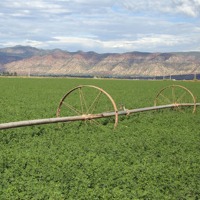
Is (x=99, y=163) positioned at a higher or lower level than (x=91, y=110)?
higher

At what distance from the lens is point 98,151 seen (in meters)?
8.64

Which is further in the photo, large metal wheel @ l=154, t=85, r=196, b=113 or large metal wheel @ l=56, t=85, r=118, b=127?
large metal wheel @ l=154, t=85, r=196, b=113

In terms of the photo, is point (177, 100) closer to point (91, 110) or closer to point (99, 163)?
point (91, 110)

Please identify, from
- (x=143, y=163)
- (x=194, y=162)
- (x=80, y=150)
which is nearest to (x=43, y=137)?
(x=80, y=150)

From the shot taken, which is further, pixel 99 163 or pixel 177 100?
pixel 177 100

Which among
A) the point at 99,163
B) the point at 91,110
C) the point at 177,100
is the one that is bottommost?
the point at 91,110

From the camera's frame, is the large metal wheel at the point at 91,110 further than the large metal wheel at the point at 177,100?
No

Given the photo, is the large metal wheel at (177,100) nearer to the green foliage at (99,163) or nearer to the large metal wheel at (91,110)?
the large metal wheel at (91,110)

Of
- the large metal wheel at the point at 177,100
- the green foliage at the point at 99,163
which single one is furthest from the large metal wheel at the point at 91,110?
the large metal wheel at the point at 177,100

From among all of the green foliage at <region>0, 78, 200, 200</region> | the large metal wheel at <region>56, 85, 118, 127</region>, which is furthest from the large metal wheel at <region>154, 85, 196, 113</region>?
the green foliage at <region>0, 78, 200, 200</region>

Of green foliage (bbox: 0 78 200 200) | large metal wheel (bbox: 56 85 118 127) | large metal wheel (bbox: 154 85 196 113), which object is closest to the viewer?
green foliage (bbox: 0 78 200 200)

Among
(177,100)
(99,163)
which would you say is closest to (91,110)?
(177,100)

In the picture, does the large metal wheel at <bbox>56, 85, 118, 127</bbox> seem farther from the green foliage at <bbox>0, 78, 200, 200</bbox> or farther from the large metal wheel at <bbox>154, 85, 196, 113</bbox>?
the large metal wheel at <bbox>154, 85, 196, 113</bbox>

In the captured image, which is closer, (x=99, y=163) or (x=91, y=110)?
(x=99, y=163)
